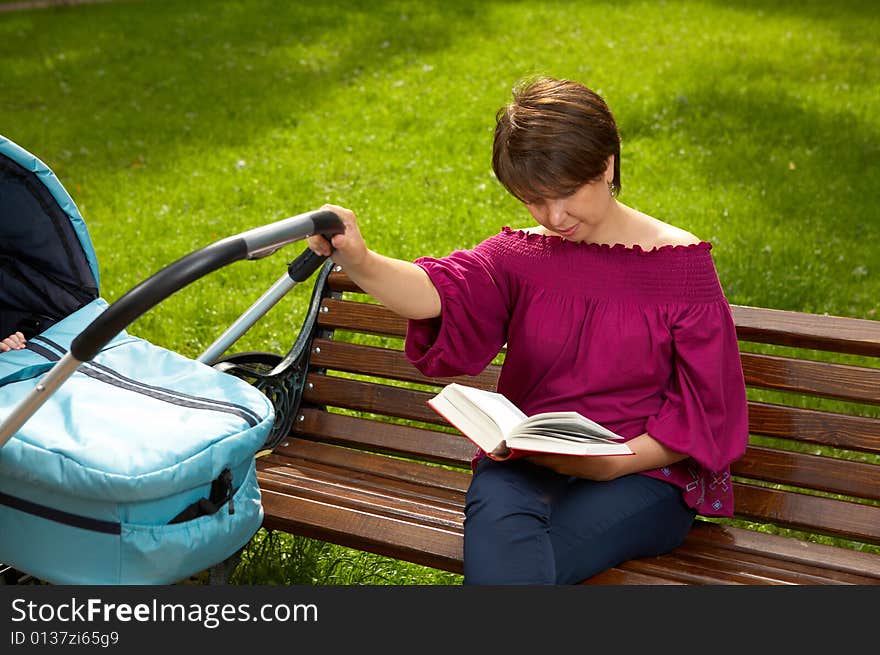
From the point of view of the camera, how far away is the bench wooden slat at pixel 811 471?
9.45 ft

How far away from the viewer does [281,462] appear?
3273 mm

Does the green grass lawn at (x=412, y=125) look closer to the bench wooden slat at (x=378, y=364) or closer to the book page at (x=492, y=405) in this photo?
the bench wooden slat at (x=378, y=364)

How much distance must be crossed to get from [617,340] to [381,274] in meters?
0.57

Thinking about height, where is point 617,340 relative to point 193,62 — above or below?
below

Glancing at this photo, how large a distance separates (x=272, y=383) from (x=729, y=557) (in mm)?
1457

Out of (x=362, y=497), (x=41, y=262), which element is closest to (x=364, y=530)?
(x=362, y=497)

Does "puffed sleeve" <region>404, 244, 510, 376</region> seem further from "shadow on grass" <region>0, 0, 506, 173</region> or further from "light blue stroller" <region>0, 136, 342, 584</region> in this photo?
"shadow on grass" <region>0, 0, 506, 173</region>

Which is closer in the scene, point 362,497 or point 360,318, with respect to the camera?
point 362,497

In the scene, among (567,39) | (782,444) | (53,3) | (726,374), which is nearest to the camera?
(726,374)

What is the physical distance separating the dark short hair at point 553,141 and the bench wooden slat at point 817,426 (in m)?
0.93

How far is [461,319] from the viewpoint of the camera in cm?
272

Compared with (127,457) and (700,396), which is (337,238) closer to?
(127,457)

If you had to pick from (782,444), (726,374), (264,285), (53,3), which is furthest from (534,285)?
(53,3)

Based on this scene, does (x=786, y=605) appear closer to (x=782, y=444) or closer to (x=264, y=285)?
(x=782, y=444)
